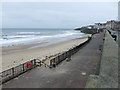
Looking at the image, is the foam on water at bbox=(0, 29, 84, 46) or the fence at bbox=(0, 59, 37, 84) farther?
the foam on water at bbox=(0, 29, 84, 46)

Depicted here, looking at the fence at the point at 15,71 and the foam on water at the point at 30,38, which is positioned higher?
the foam on water at the point at 30,38

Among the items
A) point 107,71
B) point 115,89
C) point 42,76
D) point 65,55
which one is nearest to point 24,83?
point 42,76

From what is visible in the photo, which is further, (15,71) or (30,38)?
(30,38)

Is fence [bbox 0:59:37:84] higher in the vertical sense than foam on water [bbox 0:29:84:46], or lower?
lower

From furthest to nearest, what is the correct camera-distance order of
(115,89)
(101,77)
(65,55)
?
(65,55)
(101,77)
(115,89)

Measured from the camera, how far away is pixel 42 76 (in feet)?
31.2

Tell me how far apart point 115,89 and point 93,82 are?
1.93ft

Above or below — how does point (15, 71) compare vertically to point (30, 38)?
below

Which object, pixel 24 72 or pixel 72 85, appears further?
pixel 24 72

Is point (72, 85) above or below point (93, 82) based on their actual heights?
below

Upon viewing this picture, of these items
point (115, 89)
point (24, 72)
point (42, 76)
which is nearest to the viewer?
point (115, 89)

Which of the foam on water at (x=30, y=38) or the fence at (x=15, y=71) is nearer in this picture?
the fence at (x=15, y=71)

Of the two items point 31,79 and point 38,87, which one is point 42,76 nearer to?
point 31,79

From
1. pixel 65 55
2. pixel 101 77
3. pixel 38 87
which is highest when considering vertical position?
pixel 101 77
